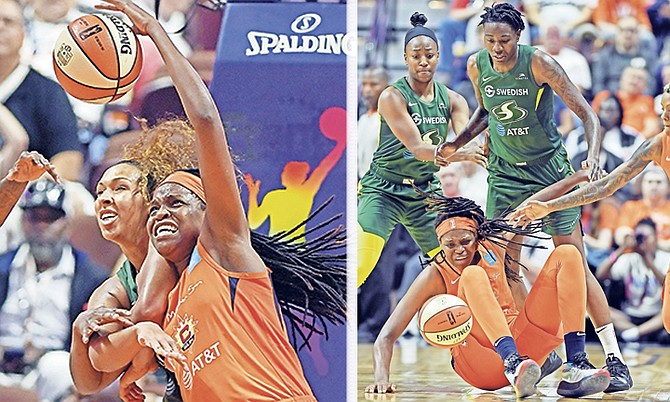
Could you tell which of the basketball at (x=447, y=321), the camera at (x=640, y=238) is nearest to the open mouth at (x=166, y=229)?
the basketball at (x=447, y=321)

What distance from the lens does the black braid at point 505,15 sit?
164 inches

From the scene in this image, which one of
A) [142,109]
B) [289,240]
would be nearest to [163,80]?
[142,109]

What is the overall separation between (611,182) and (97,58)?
7.18 feet

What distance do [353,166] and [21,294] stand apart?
146 cm

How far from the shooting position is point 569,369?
166 inches

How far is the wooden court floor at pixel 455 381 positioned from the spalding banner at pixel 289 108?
50cm

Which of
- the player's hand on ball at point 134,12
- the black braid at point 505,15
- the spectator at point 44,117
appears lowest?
the spectator at point 44,117

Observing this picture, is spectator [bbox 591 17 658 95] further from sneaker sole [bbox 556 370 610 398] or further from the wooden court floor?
sneaker sole [bbox 556 370 610 398]

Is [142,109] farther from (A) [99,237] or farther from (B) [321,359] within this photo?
(B) [321,359]

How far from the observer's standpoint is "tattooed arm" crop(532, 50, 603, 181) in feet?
13.5

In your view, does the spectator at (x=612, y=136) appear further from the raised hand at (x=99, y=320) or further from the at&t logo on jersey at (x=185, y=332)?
the raised hand at (x=99, y=320)

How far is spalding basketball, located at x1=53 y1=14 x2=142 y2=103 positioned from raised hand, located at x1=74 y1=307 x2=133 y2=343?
2.79 feet

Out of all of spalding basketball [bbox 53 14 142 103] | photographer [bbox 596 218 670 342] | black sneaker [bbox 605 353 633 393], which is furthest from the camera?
photographer [bbox 596 218 670 342]

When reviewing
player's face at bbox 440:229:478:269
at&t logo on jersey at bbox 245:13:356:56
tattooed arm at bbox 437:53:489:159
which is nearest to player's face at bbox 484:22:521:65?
tattooed arm at bbox 437:53:489:159
